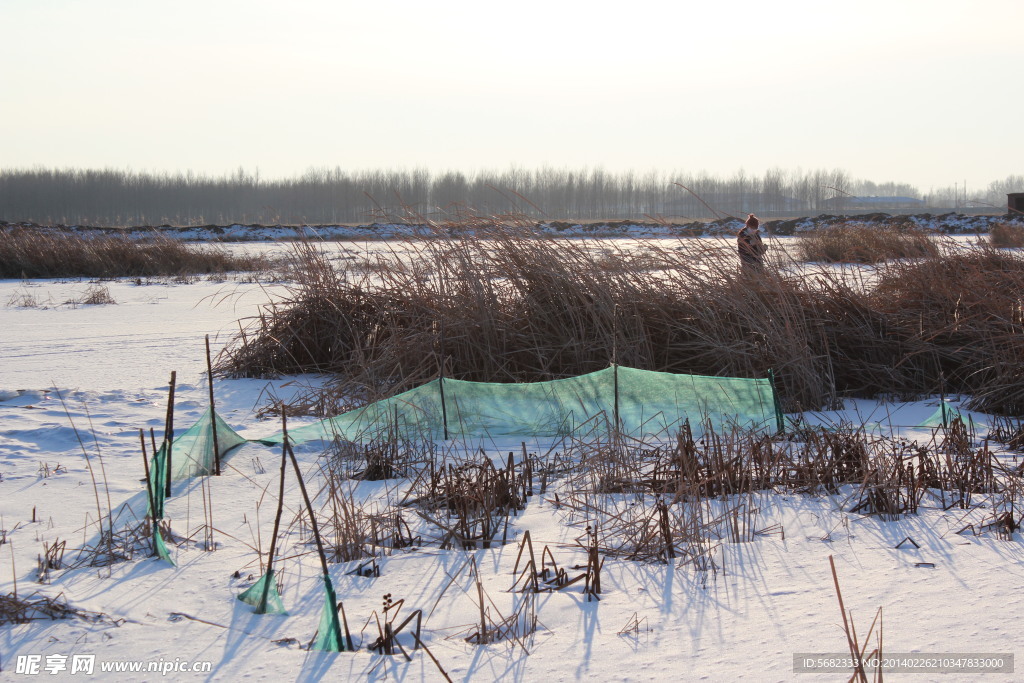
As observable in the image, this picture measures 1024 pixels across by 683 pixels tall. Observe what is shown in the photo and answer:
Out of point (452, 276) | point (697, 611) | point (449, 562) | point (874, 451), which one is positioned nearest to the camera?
point (697, 611)

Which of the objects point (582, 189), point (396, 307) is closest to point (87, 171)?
point (582, 189)

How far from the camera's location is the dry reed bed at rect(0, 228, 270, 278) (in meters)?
18.6

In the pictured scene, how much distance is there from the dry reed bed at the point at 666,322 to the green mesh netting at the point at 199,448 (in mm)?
1249

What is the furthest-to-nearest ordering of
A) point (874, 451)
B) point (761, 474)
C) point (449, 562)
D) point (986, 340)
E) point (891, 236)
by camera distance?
1. point (891, 236)
2. point (986, 340)
3. point (874, 451)
4. point (761, 474)
5. point (449, 562)

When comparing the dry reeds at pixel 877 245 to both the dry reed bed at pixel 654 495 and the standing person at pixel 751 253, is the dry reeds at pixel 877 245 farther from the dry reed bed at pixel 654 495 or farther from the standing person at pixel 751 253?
the dry reed bed at pixel 654 495

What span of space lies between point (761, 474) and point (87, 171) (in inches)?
3332

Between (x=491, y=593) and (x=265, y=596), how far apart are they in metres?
0.69

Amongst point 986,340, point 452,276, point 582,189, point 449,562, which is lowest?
point 449,562

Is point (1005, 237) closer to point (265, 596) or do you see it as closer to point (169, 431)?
point (169, 431)

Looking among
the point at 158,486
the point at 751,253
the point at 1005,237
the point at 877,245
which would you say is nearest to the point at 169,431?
the point at 158,486

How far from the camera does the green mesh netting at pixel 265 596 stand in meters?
2.39

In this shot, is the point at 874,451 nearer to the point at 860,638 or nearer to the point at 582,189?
the point at 860,638

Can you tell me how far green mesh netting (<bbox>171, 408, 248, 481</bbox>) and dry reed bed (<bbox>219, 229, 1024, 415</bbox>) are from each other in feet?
4.10

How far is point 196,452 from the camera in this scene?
3883 millimetres
